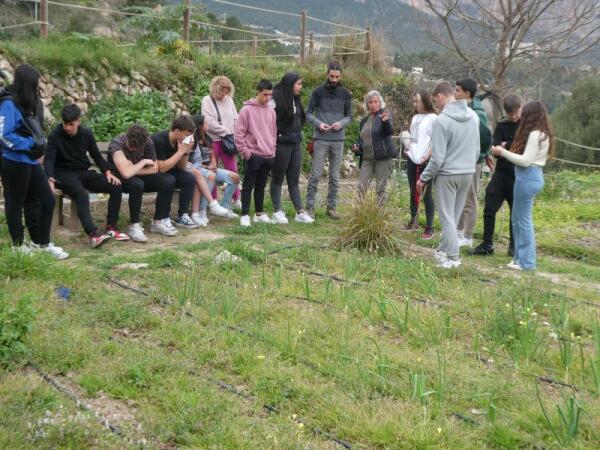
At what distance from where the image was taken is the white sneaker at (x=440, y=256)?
5.98 meters

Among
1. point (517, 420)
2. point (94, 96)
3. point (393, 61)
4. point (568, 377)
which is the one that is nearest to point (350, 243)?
point (568, 377)

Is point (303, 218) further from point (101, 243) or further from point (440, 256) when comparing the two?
point (101, 243)

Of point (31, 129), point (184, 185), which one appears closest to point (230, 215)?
point (184, 185)

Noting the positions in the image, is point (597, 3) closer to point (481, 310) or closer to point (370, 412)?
point (481, 310)

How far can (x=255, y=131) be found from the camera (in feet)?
23.7

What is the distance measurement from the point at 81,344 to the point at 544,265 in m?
4.54

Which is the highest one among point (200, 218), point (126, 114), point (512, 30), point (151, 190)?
point (512, 30)

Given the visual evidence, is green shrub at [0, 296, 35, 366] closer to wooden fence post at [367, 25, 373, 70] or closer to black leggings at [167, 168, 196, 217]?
black leggings at [167, 168, 196, 217]

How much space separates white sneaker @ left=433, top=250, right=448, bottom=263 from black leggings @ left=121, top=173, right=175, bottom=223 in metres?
2.70

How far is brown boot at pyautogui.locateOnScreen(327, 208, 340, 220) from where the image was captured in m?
Result: 7.97

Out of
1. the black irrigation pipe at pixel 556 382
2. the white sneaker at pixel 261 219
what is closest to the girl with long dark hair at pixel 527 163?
the white sneaker at pixel 261 219

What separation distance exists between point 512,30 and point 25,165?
10.1m

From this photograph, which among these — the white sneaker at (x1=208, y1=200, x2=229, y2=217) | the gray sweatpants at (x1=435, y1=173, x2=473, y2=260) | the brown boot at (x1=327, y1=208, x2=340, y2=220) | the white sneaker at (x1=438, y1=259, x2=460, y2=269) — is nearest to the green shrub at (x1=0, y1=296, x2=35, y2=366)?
the white sneaker at (x1=438, y1=259, x2=460, y2=269)

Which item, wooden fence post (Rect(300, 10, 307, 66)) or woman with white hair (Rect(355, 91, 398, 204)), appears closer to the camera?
woman with white hair (Rect(355, 91, 398, 204))
